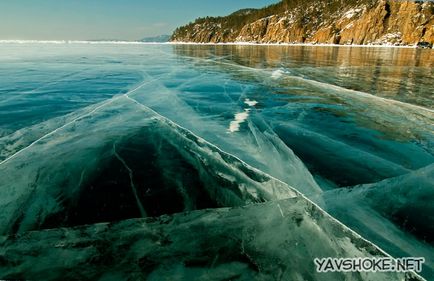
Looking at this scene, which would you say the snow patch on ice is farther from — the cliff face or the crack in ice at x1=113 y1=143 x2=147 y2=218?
the cliff face

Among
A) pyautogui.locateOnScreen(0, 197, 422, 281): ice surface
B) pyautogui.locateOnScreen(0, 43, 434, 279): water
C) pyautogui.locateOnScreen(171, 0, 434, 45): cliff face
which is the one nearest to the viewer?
pyautogui.locateOnScreen(0, 197, 422, 281): ice surface

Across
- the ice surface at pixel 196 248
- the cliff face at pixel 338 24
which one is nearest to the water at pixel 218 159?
the ice surface at pixel 196 248

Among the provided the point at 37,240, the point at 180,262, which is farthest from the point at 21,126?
the point at 180,262

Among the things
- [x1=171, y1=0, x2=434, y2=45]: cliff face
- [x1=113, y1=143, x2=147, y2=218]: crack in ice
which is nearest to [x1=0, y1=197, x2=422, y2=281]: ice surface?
[x1=113, y1=143, x2=147, y2=218]: crack in ice

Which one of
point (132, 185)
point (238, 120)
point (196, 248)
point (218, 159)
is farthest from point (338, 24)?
point (196, 248)

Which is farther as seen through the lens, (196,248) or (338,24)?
(338,24)

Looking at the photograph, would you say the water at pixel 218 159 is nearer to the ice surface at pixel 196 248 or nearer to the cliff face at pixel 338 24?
the ice surface at pixel 196 248

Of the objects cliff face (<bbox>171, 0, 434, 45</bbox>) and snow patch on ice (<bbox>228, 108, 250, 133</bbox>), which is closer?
snow patch on ice (<bbox>228, 108, 250, 133</bbox>)

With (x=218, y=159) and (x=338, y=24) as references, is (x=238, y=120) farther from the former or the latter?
(x=338, y=24)

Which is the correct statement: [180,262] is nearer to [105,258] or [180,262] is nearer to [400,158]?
[105,258]
